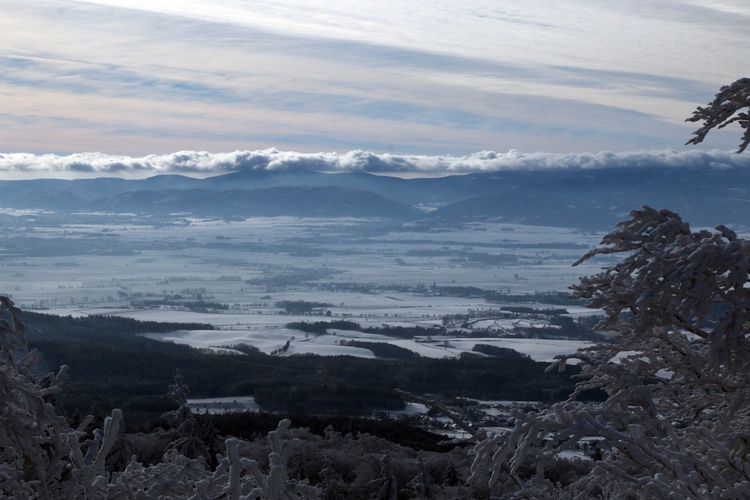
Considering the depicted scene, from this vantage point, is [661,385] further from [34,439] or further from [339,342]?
[339,342]

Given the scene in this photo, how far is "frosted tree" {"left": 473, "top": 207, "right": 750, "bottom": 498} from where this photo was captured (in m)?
3.47

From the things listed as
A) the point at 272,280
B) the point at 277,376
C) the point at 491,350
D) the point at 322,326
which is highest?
the point at 277,376

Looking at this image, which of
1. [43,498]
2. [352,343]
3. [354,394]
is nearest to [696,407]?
[43,498]

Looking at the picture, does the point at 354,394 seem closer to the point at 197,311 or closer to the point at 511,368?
the point at 511,368

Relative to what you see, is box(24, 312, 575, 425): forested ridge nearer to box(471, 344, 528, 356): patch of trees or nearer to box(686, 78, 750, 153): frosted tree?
box(471, 344, 528, 356): patch of trees

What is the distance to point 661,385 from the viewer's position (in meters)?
4.83

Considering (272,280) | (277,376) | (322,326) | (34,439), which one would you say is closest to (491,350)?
(277,376)

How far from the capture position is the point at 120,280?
12450cm

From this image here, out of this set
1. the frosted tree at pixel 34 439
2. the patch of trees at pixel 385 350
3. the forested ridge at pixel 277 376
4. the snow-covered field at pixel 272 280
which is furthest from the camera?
the snow-covered field at pixel 272 280

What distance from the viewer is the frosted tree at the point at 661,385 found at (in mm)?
3474

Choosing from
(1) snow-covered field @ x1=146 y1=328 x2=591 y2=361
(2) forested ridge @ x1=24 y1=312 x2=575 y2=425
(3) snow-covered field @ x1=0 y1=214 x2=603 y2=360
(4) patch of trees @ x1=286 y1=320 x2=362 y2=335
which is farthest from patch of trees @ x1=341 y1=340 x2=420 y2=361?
(4) patch of trees @ x1=286 y1=320 x2=362 y2=335

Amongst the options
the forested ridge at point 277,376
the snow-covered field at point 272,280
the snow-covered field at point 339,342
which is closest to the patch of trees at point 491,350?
the snow-covered field at point 339,342

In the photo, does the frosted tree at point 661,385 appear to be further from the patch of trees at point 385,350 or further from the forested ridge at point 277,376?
the patch of trees at point 385,350

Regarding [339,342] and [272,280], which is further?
[272,280]
